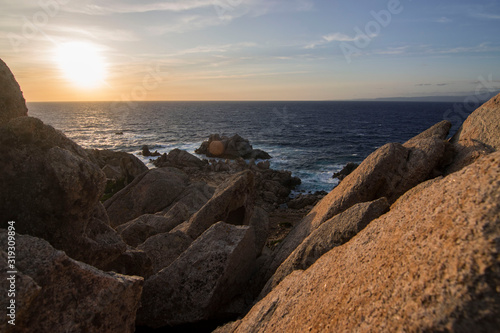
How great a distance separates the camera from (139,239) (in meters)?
14.0

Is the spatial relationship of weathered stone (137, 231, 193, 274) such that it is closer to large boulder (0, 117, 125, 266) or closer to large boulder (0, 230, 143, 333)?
large boulder (0, 117, 125, 266)

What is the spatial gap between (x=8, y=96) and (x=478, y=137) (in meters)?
15.0

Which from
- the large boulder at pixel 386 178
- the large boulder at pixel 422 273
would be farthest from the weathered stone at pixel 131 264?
the large boulder at pixel 422 273

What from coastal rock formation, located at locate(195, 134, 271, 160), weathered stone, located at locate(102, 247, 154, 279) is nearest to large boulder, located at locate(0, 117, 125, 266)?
weathered stone, located at locate(102, 247, 154, 279)

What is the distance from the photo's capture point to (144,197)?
72.1 feet

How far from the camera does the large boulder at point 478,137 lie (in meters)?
10.3

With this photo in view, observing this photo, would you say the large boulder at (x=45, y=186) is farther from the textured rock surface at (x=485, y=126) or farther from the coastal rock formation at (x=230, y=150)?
the coastal rock formation at (x=230, y=150)

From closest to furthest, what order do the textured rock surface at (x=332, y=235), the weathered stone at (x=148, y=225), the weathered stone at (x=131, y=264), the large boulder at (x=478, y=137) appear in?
the textured rock surface at (x=332, y=235)
the weathered stone at (x=131, y=264)
the large boulder at (x=478, y=137)
the weathered stone at (x=148, y=225)

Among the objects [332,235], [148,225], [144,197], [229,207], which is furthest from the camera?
[144,197]

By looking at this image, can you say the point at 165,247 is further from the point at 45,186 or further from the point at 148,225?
the point at 45,186

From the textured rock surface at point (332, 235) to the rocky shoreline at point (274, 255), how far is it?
0.04 metres

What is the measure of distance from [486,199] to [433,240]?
80 cm

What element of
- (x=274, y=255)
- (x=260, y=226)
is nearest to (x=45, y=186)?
(x=274, y=255)

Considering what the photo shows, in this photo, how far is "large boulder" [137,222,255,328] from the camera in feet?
27.0
